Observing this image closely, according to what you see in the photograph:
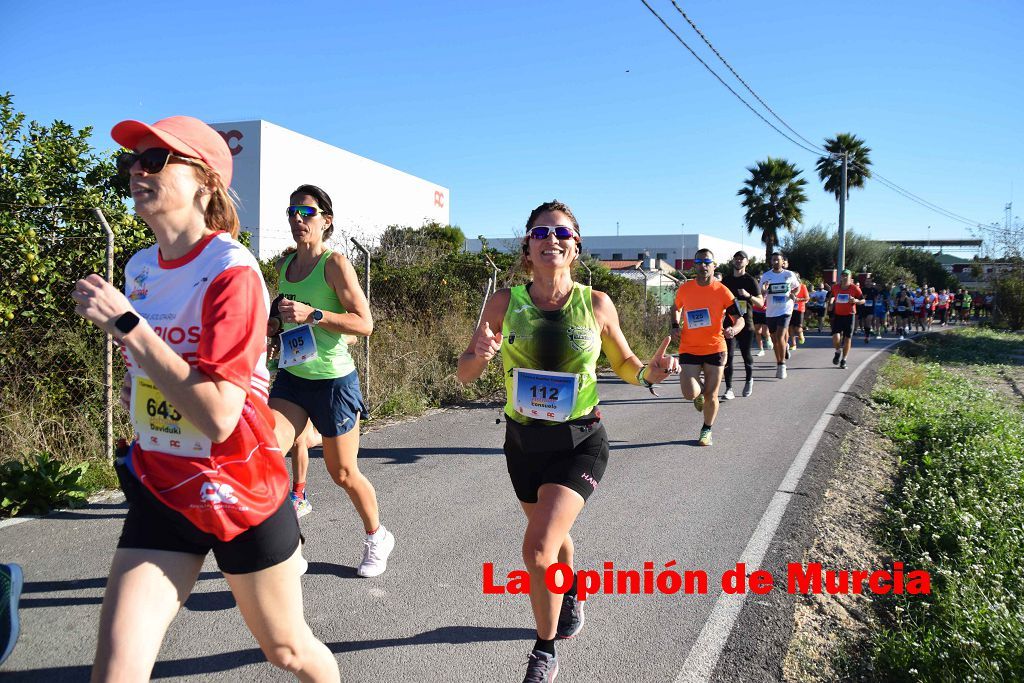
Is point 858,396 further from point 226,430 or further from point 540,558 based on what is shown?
point 226,430

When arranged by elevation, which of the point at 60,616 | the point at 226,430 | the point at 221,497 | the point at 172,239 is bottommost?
the point at 60,616

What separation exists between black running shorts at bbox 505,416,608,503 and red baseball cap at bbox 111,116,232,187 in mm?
1599

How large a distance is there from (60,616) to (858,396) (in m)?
10.6

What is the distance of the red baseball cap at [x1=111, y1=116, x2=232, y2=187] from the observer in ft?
6.51

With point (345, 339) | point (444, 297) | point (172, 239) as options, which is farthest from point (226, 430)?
point (444, 297)

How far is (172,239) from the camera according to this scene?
6.73 feet

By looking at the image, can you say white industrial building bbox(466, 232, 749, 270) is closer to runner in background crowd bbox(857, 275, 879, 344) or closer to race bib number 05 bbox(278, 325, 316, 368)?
runner in background crowd bbox(857, 275, 879, 344)

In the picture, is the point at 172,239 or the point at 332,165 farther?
the point at 332,165

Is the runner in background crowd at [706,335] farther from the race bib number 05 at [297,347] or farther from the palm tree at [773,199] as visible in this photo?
the palm tree at [773,199]

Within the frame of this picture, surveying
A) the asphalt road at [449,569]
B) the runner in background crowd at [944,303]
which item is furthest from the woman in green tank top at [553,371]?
the runner in background crowd at [944,303]

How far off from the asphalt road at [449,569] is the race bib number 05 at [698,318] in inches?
49.4

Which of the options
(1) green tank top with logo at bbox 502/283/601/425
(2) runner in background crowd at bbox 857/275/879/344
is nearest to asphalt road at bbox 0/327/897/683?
(1) green tank top with logo at bbox 502/283/601/425

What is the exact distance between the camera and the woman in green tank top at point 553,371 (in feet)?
9.95

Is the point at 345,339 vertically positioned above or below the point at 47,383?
above
